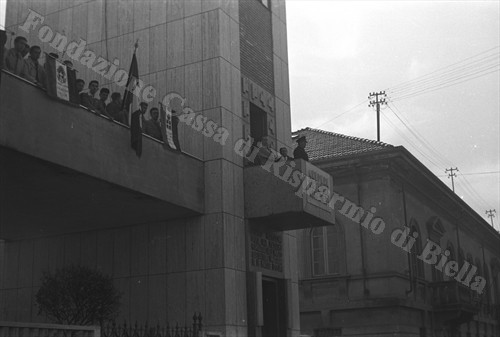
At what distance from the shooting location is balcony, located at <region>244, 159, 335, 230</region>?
17.2 meters

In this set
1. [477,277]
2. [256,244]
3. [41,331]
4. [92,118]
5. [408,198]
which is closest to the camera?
[41,331]

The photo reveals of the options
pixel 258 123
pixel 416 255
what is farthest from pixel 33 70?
pixel 416 255

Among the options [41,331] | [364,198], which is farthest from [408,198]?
[41,331]

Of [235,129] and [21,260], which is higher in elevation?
[235,129]

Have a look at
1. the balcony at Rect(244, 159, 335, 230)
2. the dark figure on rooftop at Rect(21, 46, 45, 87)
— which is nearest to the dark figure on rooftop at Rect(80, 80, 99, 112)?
the dark figure on rooftop at Rect(21, 46, 45, 87)

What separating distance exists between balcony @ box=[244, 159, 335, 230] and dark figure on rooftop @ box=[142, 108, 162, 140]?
3.04 meters

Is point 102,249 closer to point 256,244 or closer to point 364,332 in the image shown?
point 256,244

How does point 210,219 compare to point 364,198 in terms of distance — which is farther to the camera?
point 364,198

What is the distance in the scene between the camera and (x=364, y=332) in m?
29.0

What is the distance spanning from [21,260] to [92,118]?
22.2 ft

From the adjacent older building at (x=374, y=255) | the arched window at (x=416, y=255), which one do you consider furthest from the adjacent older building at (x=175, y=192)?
the arched window at (x=416, y=255)

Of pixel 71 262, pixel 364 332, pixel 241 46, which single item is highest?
pixel 241 46

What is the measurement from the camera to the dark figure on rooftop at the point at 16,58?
1273 centimetres

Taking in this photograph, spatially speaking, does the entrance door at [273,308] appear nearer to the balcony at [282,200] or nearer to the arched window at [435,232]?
the balcony at [282,200]
